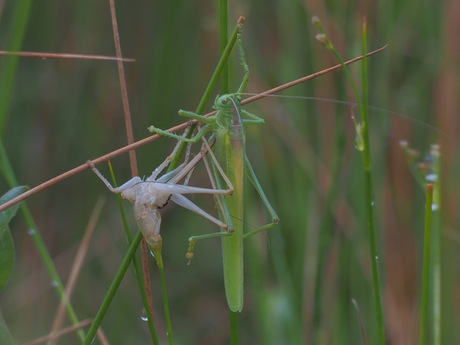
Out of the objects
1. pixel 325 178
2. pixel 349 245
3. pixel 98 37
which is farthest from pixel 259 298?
pixel 98 37

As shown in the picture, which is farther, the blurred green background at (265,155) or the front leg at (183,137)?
the blurred green background at (265,155)

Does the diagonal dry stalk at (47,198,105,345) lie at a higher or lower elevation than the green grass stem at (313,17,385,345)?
lower

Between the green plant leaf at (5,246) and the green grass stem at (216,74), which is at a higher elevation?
the green grass stem at (216,74)

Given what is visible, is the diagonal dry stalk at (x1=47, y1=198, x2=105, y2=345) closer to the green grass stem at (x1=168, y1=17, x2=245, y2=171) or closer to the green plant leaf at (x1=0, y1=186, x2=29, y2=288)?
the green plant leaf at (x1=0, y1=186, x2=29, y2=288)

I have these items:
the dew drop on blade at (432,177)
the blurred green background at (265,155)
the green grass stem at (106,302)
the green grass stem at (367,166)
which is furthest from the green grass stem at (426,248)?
the blurred green background at (265,155)

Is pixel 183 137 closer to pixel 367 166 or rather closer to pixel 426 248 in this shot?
pixel 367 166

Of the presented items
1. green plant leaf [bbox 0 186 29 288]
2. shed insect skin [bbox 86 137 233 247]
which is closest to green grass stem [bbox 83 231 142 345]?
shed insect skin [bbox 86 137 233 247]

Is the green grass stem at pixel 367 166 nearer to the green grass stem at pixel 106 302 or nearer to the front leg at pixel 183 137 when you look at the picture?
the front leg at pixel 183 137

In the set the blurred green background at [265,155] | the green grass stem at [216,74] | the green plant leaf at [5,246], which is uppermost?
the green grass stem at [216,74]

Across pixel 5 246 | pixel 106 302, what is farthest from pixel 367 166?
pixel 5 246
